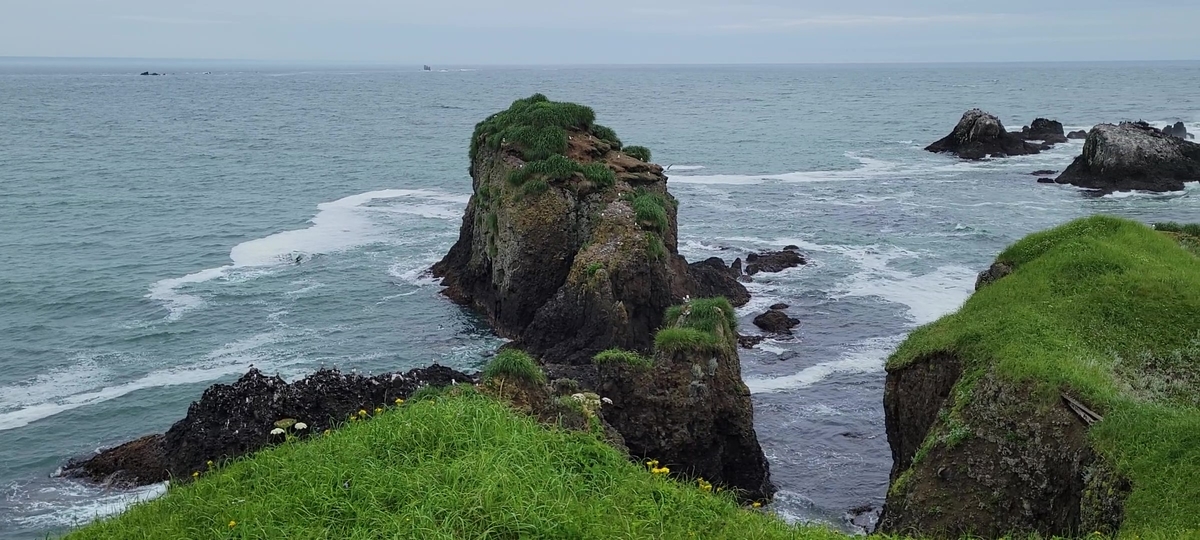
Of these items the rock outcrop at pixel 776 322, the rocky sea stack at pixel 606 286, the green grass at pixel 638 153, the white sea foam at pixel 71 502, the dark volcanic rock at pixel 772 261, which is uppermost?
the green grass at pixel 638 153

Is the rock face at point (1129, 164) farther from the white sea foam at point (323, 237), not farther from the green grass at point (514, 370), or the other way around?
the green grass at point (514, 370)

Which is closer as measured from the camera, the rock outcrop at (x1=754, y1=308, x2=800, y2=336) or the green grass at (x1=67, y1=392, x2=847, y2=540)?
the green grass at (x1=67, y1=392, x2=847, y2=540)

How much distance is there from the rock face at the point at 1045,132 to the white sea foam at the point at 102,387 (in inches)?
2589

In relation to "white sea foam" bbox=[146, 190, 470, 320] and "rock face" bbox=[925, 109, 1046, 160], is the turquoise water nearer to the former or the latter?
"white sea foam" bbox=[146, 190, 470, 320]

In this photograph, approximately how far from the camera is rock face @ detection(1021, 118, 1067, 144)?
242ft

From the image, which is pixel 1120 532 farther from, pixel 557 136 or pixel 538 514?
Answer: pixel 557 136

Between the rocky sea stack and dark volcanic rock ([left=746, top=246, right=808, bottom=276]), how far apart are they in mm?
2430

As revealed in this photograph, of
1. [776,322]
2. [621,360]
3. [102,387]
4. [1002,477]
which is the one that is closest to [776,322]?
[776,322]

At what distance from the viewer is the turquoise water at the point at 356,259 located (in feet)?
70.0

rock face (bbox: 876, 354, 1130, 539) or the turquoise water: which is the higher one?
rock face (bbox: 876, 354, 1130, 539)

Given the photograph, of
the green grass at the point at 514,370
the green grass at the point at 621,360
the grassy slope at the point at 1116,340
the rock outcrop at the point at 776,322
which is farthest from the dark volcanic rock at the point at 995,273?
the green grass at the point at 514,370

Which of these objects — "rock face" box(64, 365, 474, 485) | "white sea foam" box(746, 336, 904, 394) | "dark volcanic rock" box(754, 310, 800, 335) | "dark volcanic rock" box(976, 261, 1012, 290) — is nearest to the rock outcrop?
"dark volcanic rock" box(754, 310, 800, 335)

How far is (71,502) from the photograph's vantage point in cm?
1753

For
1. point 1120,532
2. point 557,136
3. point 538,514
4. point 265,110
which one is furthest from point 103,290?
point 265,110
